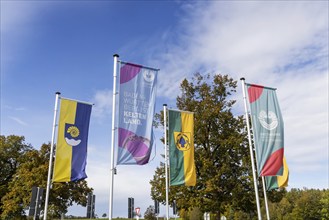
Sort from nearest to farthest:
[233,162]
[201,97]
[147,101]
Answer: [147,101]
[233,162]
[201,97]

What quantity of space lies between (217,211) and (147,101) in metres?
14.4

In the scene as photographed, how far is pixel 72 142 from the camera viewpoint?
15.0 m

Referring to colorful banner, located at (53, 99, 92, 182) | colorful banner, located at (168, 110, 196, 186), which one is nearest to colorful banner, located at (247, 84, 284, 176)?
colorful banner, located at (168, 110, 196, 186)

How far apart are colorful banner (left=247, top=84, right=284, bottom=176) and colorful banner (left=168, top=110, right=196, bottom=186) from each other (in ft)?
11.5

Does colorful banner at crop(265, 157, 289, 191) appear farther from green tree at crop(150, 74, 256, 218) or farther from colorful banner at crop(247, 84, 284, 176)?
green tree at crop(150, 74, 256, 218)

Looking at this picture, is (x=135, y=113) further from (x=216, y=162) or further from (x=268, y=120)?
(x=216, y=162)

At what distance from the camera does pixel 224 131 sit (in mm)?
26812

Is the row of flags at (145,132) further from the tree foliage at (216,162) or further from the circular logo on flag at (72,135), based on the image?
the tree foliage at (216,162)

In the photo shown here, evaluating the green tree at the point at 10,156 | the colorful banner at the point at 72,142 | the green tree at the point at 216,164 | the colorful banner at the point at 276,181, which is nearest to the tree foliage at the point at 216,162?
the green tree at the point at 216,164

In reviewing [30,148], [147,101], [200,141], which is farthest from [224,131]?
[30,148]

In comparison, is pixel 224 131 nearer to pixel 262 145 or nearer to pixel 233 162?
pixel 233 162

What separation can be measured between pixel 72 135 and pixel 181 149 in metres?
5.68

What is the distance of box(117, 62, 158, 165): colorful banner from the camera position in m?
13.8

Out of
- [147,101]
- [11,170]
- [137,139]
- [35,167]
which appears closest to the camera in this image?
[137,139]
